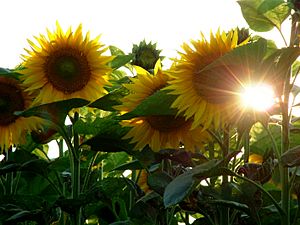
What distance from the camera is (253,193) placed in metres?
1.57

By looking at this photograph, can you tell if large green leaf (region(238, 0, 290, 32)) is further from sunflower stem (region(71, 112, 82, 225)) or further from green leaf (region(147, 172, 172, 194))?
sunflower stem (region(71, 112, 82, 225))

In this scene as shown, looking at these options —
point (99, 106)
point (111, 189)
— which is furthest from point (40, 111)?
point (111, 189)

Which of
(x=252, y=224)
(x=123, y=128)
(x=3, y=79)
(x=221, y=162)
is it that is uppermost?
(x=3, y=79)

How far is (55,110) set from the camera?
2.06m

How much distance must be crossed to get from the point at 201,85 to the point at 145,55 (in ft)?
3.33

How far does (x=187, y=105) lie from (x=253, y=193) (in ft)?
1.01

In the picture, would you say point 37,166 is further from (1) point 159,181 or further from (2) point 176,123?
(1) point 159,181

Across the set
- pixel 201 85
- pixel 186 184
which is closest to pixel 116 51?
pixel 201 85

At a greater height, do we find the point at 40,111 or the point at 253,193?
the point at 40,111

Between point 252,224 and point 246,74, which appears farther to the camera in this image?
point 252,224

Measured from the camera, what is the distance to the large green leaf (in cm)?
172

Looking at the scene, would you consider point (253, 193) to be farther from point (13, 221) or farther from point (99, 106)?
point (13, 221)

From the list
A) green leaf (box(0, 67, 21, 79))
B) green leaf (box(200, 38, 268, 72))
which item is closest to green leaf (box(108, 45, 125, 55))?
green leaf (box(0, 67, 21, 79))

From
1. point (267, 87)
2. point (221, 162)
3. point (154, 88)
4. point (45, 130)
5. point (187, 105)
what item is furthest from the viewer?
point (45, 130)
